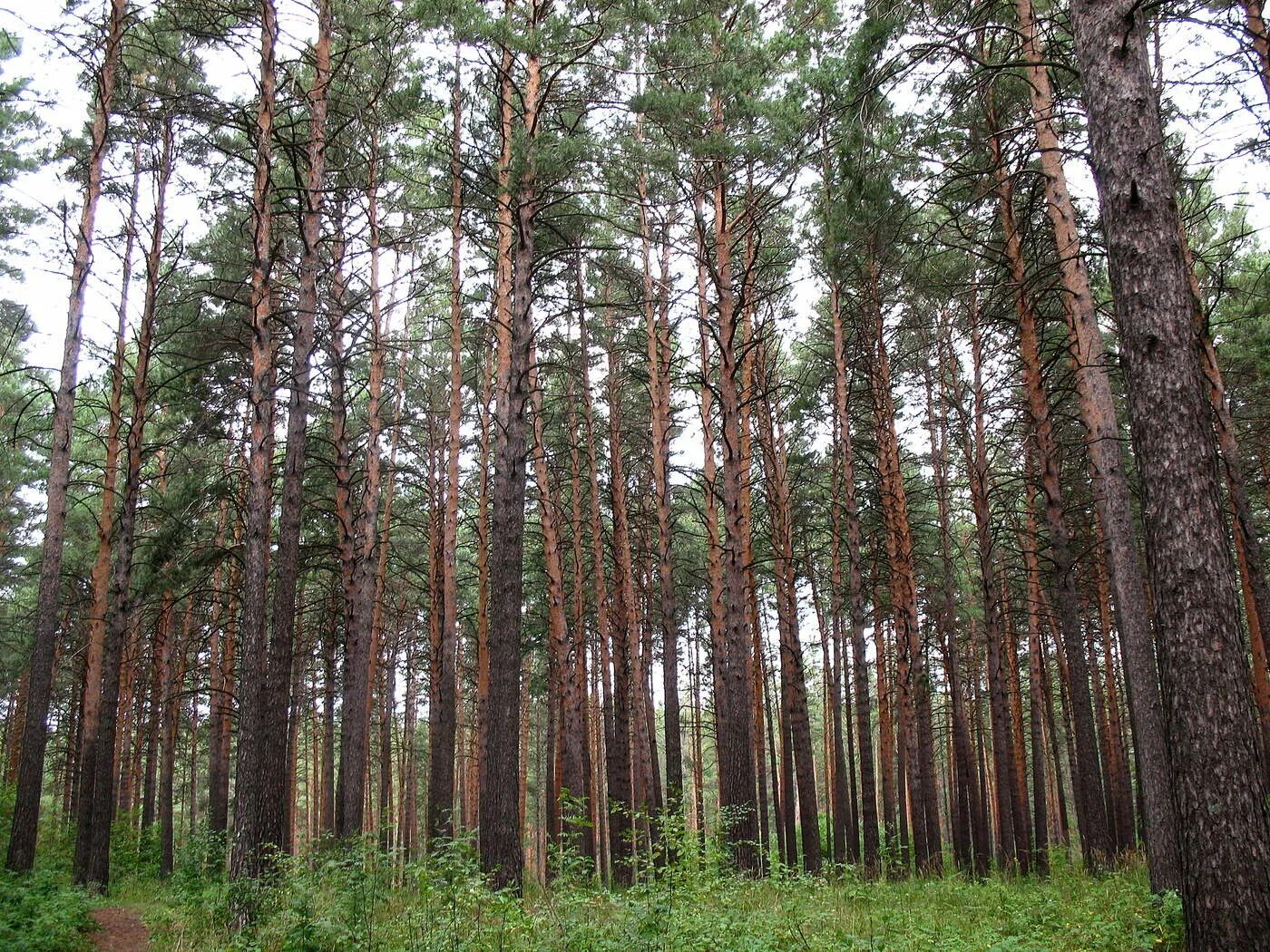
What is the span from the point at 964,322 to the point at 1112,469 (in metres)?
9.74

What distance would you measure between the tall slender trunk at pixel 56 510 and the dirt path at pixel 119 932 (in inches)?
58.1

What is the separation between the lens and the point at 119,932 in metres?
9.88

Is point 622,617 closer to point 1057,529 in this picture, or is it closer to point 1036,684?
point 1036,684

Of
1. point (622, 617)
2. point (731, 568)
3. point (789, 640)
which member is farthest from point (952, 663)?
point (731, 568)

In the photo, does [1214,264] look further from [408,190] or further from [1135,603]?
[408,190]

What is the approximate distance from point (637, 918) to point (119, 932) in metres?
7.85

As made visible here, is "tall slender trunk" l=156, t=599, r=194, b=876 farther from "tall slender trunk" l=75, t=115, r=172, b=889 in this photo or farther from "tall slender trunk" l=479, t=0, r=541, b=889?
"tall slender trunk" l=479, t=0, r=541, b=889

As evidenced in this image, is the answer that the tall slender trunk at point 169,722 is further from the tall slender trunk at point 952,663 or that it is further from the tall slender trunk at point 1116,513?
the tall slender trunk at point 952,663

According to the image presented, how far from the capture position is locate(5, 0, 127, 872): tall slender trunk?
11797mm

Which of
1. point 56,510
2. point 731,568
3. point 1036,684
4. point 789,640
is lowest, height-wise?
point 1036,684

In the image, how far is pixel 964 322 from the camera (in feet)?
57.8

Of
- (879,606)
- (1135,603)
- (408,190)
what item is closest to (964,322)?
(879,606)

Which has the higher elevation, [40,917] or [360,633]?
[360,633]

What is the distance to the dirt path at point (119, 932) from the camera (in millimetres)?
8781
